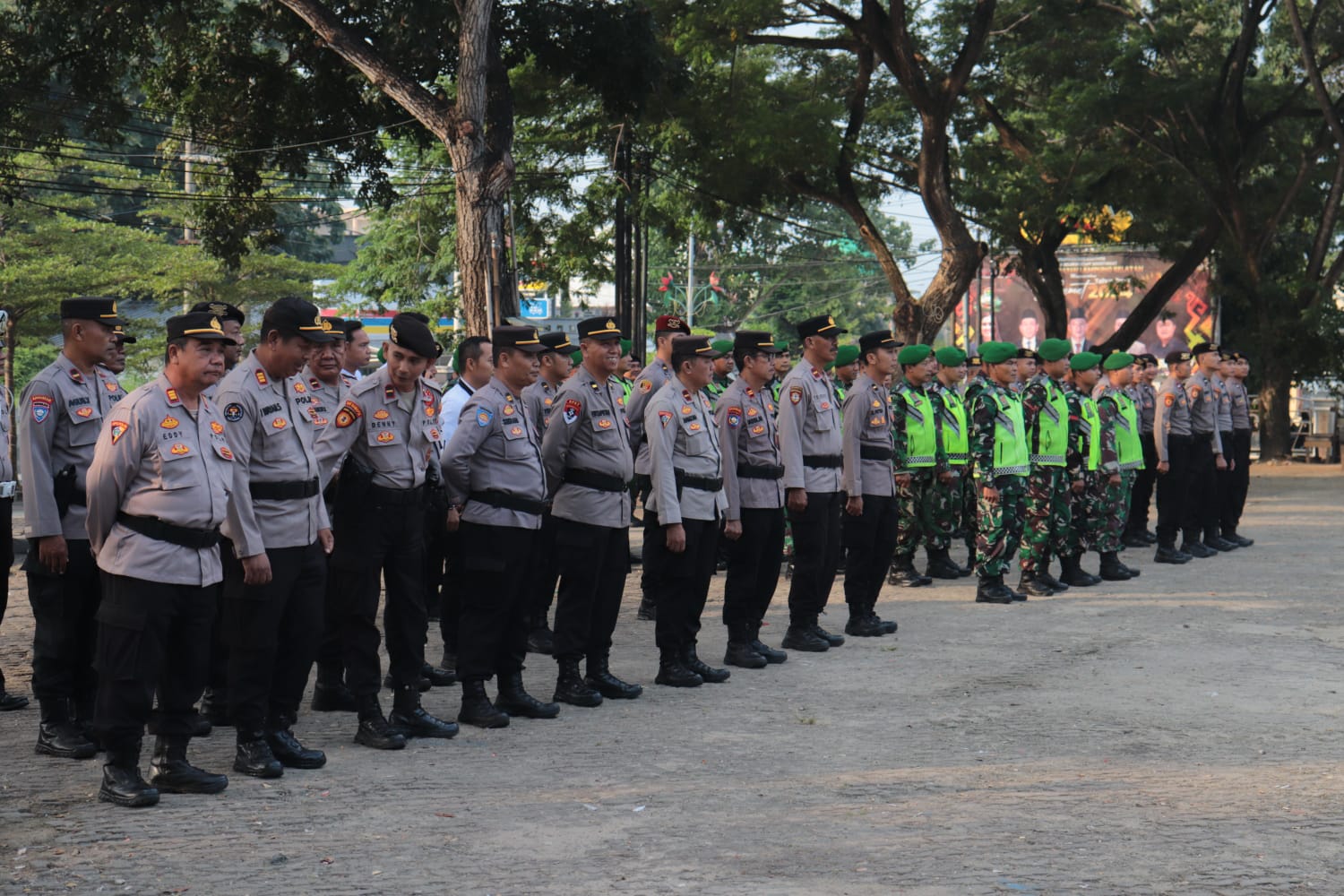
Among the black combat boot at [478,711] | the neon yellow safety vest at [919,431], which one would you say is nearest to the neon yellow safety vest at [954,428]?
the neon yellow safety vest at [919,431]

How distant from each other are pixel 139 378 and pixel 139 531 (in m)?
31.7

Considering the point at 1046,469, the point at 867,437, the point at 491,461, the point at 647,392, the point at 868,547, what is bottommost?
the point at 868,547

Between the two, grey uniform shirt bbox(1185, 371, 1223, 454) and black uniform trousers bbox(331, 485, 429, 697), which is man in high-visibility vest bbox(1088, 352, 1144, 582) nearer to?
grey uniform shirt bbox(1185, 371, 1223, 454)

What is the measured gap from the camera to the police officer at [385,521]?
662cm

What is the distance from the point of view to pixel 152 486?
566cm

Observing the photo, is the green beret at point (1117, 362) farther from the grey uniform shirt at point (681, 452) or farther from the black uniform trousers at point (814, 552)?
the grey uniform shirt at point (681, 452)

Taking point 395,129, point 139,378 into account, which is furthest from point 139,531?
point 139,378

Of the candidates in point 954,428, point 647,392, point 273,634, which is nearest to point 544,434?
point 273,634

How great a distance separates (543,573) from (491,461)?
209cm

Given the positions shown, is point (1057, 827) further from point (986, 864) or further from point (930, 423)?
point (930, 423)

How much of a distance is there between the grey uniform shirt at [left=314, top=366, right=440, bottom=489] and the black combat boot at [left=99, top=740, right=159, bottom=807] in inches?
59.5

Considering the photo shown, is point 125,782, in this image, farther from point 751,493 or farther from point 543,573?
point 751,493

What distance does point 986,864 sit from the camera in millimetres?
4949

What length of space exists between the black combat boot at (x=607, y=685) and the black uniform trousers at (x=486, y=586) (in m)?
0.86
